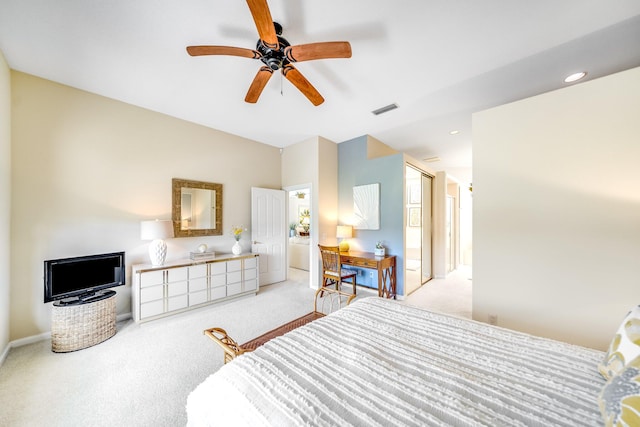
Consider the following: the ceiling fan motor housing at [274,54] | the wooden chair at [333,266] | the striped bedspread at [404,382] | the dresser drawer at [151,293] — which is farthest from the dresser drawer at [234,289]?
the ceiling fan motor housing at [274,54]

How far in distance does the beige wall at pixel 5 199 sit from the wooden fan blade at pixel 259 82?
2328 mm

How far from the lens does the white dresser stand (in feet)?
8.98

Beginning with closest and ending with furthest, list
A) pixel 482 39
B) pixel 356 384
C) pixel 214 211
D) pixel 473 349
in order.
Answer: pixel 356 384 → pixel 473 349 → pixel 482 39 → pixel 214 211

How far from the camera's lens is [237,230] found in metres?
3.87

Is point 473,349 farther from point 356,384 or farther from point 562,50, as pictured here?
point 562,50

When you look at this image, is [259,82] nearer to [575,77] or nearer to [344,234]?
[344,234]

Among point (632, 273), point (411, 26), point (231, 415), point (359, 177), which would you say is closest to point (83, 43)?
point (411, 26)

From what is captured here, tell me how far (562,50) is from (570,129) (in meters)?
0.80

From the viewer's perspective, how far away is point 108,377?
6.05ft

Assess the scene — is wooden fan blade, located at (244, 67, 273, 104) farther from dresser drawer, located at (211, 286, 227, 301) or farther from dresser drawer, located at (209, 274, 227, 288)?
dresser drawer, located at (211, 286, 227, 301)

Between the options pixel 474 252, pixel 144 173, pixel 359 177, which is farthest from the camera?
pixel 359 177

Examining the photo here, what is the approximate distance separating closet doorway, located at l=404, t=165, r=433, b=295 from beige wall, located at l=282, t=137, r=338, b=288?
4.69ft

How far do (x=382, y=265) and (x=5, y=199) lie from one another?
4349 millimetres

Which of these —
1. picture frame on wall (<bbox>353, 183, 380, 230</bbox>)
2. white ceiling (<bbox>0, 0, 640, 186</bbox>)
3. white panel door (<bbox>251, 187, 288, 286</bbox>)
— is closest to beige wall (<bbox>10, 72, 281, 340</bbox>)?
white ceiling (<bbox>0, 0, 640, 186</bbox>)
